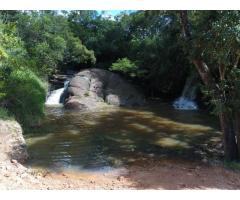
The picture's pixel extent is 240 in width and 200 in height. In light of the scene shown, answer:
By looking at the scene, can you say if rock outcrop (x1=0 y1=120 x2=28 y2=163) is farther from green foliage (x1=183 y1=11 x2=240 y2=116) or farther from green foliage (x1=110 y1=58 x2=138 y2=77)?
green foliage (x1=110 y1=58 x2=138 y2=77)

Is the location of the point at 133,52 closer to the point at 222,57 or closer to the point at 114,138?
the point at 114,138

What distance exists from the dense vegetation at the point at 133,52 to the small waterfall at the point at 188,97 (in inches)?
22.9

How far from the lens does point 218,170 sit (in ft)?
29.5

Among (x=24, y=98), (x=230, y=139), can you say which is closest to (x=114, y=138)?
(x=24, y=98)

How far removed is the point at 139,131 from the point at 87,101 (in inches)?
245

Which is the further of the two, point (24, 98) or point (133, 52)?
point (133, 52)

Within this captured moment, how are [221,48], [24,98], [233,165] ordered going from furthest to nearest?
[24,98] < [233,165] < [221,48]

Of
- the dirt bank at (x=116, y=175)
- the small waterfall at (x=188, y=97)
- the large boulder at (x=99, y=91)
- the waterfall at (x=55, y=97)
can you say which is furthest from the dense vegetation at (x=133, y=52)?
the waterfall at (x=55, y=97)

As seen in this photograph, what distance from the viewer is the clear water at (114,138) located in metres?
10.2

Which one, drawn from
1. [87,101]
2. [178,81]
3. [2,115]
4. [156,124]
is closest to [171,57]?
[178,81]

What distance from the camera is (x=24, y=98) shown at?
12312mm

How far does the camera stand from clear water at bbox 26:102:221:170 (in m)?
10.2

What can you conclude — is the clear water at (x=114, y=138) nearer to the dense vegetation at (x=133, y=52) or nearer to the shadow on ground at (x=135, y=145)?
the shadow on ground at (x=135, y=145)

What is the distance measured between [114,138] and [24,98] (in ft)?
9.84
